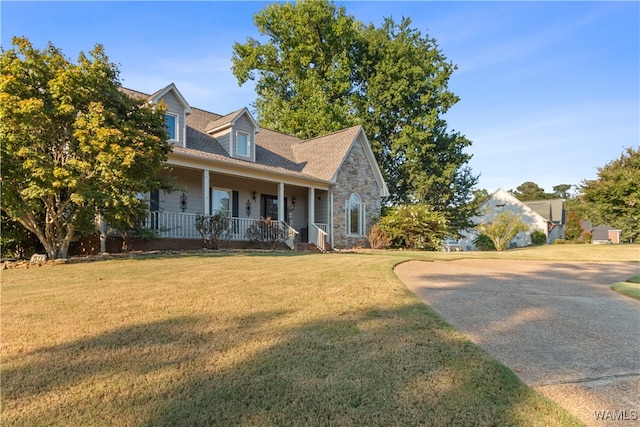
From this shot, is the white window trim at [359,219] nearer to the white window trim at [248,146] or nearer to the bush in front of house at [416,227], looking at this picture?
the bush in front of house at [416,227]

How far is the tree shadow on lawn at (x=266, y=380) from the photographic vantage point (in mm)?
2256

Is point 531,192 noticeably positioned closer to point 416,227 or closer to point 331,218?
point 416,227

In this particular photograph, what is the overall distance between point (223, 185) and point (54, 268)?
9176mm

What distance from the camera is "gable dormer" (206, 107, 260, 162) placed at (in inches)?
611

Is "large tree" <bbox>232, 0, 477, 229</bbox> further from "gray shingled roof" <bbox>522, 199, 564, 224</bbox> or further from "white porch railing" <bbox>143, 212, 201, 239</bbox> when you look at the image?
"gray shingled roof" <bbox>522, 199, 564, 224</bbox>

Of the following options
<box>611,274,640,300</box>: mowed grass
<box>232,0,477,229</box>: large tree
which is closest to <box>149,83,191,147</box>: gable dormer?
<box>611,274,640,300</box>: mowed grass

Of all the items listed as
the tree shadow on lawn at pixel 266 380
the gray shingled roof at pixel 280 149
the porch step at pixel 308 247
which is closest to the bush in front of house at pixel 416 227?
the gray shingled roof at pixel 280 149

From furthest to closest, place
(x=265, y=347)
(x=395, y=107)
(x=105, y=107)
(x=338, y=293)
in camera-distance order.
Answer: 1. (x=395, y=107)
2. (x=105, y=107)
3. (x=338, y=293)
4. (x=265, y=347)

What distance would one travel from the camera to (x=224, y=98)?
1179 inches

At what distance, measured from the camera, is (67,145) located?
328 inches

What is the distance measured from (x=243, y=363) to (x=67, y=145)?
7876 millimetres

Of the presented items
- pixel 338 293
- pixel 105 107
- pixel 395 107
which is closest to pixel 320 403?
pixel 338 293

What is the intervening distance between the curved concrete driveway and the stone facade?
36.2ft

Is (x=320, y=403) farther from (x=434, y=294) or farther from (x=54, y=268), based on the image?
(x=54, y=268)
